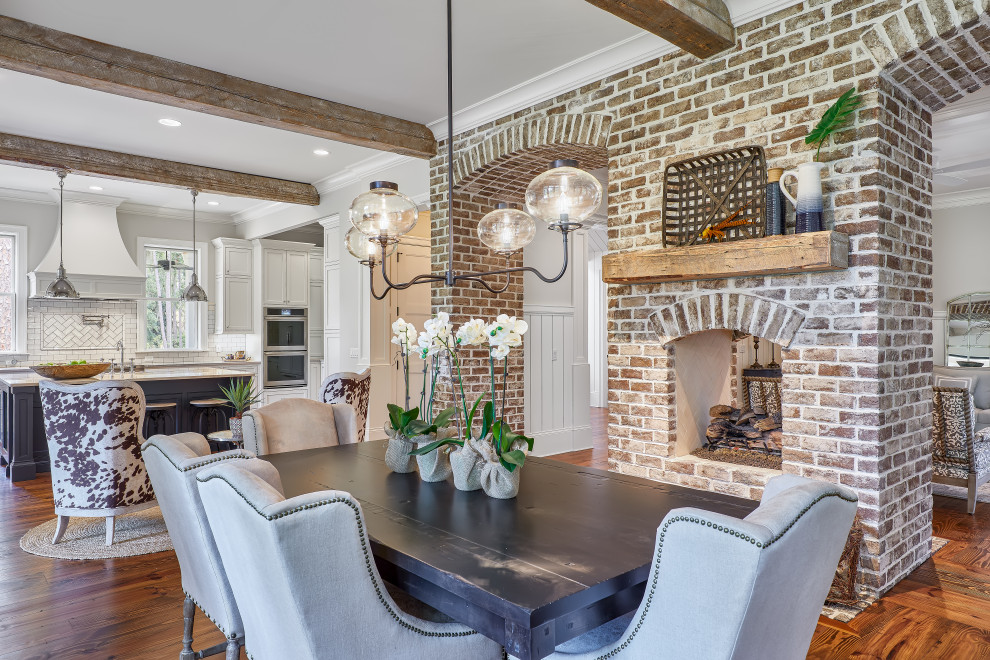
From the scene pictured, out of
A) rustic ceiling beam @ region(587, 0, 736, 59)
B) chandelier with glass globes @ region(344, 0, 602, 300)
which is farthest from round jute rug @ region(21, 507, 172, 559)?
rustic ceiling beam @ region(587, 0, 736, 59)

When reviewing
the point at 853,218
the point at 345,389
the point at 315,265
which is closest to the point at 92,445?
the point at 345,389

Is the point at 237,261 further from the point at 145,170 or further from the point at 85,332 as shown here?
the point at 145,170

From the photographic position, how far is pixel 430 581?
4.59ft

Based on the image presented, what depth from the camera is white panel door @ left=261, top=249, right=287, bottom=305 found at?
8.04 meters

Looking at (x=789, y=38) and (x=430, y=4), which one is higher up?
(x=430, y=4)

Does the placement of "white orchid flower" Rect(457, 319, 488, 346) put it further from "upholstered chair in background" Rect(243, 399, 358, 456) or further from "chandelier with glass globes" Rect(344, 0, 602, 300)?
"upholstered chair in background" Rect(243, 399, 358, 456)

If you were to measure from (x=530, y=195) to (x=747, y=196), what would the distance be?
1482 mm

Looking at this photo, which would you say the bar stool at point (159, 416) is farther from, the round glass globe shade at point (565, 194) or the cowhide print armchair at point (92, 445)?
the round glass globe shade at point (565, 194)

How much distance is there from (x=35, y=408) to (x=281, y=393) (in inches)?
124

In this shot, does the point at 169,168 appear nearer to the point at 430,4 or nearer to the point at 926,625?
the point at 430,4

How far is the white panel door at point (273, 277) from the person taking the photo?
26.4ft

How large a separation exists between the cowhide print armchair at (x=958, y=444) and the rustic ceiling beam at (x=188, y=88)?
399 centimetres

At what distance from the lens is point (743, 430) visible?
3.39m

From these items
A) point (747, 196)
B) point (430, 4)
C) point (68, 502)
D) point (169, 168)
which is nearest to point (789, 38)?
point (747, 196)
